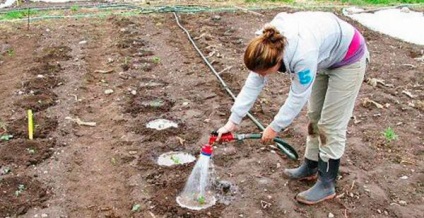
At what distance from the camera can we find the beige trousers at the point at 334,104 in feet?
10.8

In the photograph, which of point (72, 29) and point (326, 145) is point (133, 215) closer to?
point (326, 145)

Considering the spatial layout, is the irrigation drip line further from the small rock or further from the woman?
the small rock

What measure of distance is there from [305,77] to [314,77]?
80 mm

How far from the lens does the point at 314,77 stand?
9.65 feet

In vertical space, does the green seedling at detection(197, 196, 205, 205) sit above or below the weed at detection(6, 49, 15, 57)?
above

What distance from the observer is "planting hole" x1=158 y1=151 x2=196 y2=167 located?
168 inches

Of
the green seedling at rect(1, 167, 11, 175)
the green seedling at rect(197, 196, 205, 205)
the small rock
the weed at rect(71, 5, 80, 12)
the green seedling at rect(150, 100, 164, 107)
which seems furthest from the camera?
the weed at rect(71, 5, 80, 12)

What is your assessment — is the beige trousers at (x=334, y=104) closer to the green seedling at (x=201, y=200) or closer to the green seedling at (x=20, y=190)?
the green seedling at (x=201, y=200)

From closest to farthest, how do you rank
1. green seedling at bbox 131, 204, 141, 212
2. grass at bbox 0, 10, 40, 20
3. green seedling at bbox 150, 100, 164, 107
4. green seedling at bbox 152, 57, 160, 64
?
green seedling at bbox 131, 204, 141, 212 < green seedling at bbox 150, 100, 164, 107 < green seedling at bbox 152, 57, 160, 64 < grass at bbox 0, 10, 40, 20

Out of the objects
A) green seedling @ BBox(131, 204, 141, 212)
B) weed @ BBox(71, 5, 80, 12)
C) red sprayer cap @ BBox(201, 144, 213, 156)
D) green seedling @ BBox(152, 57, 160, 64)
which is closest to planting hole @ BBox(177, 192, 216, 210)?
green seedling @ BBox(131, 204, 141, 212)

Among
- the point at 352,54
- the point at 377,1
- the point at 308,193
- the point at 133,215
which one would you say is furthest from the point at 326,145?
the point at 377,1

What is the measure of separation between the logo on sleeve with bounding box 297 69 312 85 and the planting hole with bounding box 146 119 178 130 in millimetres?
2224

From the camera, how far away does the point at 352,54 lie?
326cm

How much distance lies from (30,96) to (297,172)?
3179mm
